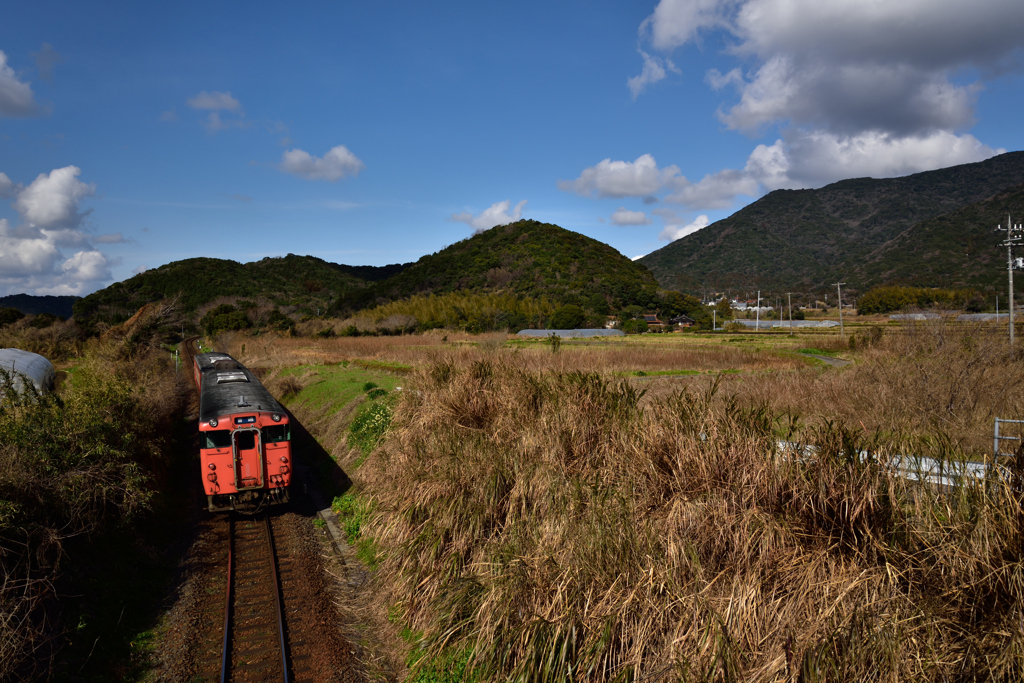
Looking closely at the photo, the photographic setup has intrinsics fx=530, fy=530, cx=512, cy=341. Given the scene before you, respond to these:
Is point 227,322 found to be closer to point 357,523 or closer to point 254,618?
point 357,523

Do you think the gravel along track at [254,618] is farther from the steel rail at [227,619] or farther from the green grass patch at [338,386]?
the green grass patch at [338,386]

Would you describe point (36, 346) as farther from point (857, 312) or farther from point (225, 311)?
point (857, 312)

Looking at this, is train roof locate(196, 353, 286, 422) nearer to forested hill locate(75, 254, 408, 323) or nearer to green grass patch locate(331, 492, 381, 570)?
green grass patch locate(331, 492, 381, 570)

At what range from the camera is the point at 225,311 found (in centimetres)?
7194

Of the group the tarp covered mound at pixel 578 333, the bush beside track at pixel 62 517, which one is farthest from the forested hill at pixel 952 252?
the bush beside track at pixel 62 517

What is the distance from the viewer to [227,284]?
11806 centimetres

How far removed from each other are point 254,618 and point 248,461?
418 centimetres

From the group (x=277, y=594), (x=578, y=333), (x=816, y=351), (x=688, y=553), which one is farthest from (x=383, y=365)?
(x=578, y=333)

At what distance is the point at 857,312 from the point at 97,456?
129m

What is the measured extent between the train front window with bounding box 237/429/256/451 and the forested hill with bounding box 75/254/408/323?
203 ft

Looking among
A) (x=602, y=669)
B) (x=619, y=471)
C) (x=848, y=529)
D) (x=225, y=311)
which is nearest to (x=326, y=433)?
(x=619, y=471)

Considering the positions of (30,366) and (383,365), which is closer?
(30,366)

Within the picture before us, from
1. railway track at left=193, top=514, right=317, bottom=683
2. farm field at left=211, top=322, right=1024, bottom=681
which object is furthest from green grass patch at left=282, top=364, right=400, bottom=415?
farm field at left=211, top=322, right=1024, bottom=681

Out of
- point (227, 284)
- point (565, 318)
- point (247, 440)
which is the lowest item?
point (247, 440)
